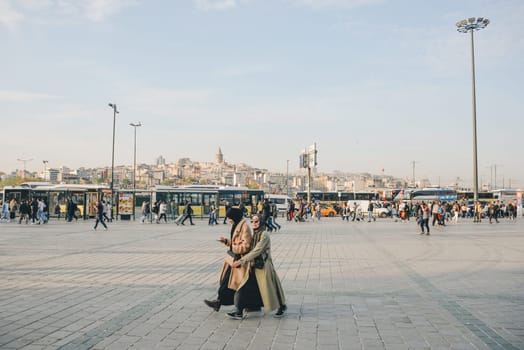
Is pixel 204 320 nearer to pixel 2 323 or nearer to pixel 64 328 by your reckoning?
pixel 64 328

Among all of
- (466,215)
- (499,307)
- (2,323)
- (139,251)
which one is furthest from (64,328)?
(466,215)

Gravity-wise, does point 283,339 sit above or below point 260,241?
below

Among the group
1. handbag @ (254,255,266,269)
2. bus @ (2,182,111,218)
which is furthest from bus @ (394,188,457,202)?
handbag @ (254,255,266,269)

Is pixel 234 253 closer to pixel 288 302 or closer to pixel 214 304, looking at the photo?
pixel 214 304

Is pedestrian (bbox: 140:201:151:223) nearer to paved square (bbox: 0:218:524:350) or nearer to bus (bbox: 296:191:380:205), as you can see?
paved square (bbox: 0:218:524:350)

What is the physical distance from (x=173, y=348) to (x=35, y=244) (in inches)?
487

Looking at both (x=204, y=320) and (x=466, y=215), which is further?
(x=466, y=215)

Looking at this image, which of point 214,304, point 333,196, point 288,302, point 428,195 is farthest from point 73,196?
point 428,195

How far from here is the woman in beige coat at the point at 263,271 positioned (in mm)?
6016

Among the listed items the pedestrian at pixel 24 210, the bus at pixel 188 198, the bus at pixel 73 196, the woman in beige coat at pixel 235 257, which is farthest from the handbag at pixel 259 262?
the bus at pixel 73 196

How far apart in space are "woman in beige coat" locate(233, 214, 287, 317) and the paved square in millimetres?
267

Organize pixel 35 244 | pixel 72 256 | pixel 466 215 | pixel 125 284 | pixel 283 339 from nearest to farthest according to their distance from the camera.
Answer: pixel 283 339 → pixel 125 284 → pixel 72 256 → pixel 35 244 → pixel 466 215

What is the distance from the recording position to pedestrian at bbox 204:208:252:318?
6.14 m

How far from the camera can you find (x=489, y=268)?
10.8 m
